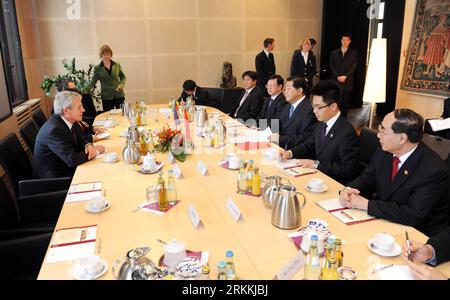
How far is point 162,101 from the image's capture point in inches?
297

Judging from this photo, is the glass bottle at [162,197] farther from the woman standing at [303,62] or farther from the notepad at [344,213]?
the woman standing at [303,62]

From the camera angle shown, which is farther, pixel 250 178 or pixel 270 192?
pixel 250 178

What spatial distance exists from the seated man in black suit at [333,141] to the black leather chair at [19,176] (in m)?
1.75

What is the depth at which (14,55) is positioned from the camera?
19.4 ft

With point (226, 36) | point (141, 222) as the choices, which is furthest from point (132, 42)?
point (141, 222)

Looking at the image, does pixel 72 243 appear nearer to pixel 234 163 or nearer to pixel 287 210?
pixel 287 210

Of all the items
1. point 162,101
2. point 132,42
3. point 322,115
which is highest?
point 132,42

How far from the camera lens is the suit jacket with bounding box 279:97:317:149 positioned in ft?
11.9

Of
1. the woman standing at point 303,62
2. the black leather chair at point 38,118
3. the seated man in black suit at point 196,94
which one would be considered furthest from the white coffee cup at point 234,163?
the woman standing at point 303,62

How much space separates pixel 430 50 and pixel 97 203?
18.9ft

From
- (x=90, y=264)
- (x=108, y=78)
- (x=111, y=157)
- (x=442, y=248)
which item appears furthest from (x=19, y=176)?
(x=108, y=78)

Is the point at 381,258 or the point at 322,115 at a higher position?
the point at 322,115
